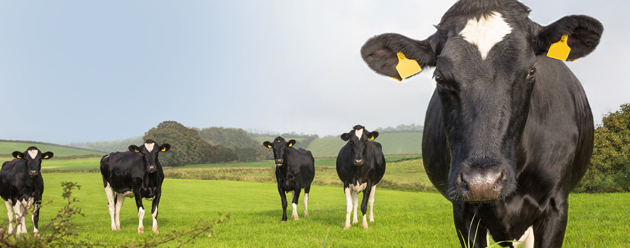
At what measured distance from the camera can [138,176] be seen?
450 inches

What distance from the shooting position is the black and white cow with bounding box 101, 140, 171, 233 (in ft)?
36.6

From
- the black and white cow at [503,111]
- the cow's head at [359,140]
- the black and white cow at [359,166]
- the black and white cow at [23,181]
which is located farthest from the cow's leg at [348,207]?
the black and white cow at [23,181]

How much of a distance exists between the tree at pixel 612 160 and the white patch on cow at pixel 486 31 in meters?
23.7

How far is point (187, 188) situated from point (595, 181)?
25795 millimetres

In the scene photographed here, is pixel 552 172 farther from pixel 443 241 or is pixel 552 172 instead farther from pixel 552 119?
pixel 443 241

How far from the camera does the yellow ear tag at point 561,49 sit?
9.52ft

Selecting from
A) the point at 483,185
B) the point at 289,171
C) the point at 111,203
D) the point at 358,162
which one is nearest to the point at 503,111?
the point at 483,185

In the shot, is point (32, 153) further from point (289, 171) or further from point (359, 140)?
point (359, 140)

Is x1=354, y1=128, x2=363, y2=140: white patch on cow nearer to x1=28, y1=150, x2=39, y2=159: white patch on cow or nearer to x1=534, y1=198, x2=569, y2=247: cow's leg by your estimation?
x1=534, y1=198, x2=569, y2=247: cow's leg

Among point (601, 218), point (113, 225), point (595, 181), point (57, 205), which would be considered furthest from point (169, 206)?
point (595, 181)

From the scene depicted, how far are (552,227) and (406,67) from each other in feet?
5.62

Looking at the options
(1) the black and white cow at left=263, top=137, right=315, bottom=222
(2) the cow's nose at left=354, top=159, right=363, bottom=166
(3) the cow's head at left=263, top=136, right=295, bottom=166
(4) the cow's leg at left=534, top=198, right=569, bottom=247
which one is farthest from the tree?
(4) the cow's leg at left=534, top=198, right=569, bottom=247

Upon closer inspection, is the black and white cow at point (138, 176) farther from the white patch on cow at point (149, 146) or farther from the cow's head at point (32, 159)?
the cow's head at point (32, 159)

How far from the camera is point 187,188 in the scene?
29.2 m
